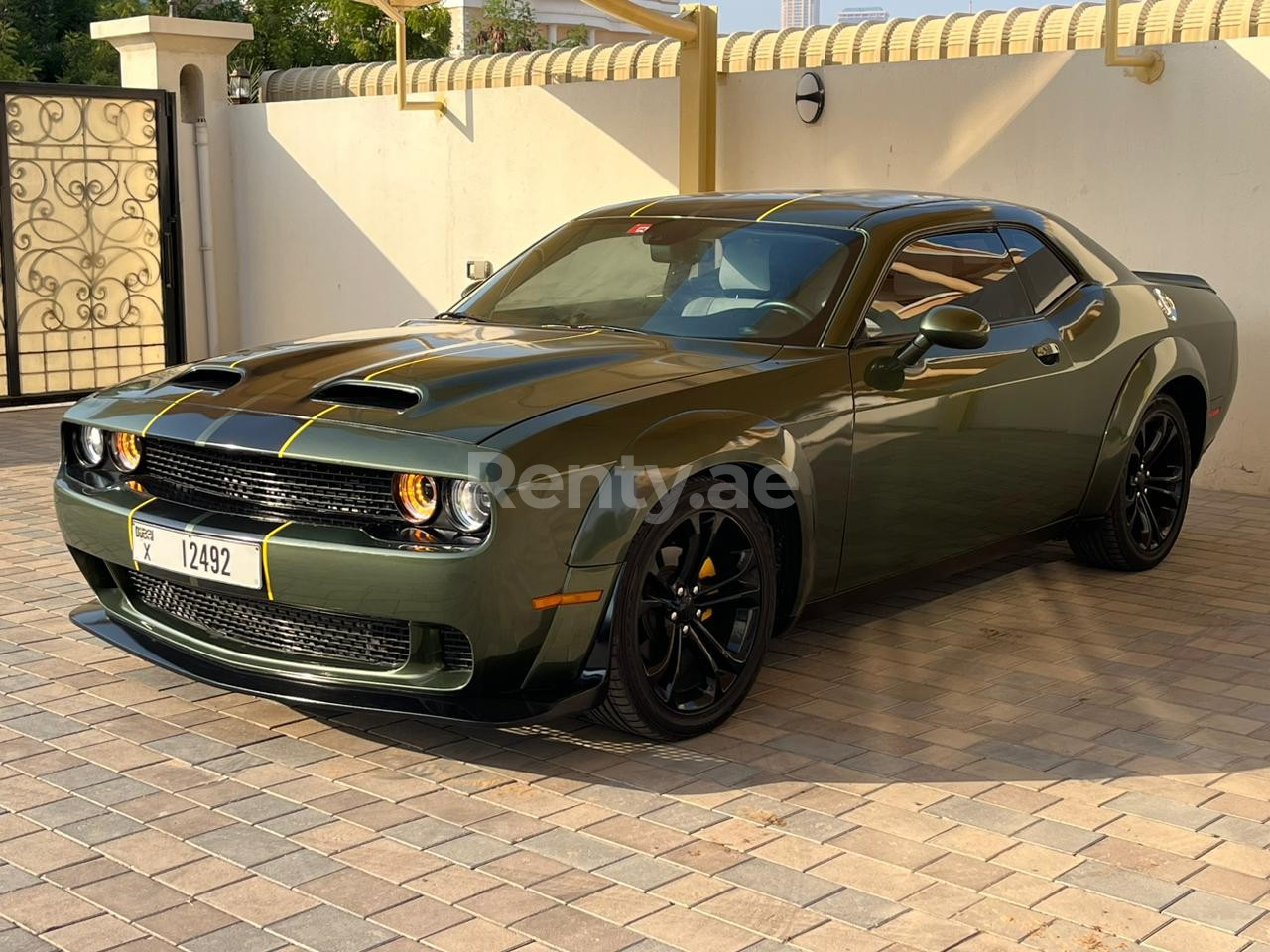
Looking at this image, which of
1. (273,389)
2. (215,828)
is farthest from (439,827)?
(273,389)

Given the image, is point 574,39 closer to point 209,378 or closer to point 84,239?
point 84,239

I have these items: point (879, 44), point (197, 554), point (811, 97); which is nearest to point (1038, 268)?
point (197, 554)

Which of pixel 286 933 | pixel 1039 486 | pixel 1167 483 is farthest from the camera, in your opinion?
pixel 1167 483

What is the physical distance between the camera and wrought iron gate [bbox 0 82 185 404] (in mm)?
11867

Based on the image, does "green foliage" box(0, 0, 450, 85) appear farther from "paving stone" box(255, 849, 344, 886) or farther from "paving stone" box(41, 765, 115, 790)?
"paving stone" box(255, 849, 344, 886)

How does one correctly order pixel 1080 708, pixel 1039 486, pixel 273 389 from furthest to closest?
1. pixel 1039 486
2. pixel 1080 708
3. pixel 273 389

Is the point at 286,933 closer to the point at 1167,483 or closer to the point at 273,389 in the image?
the point at 273,389

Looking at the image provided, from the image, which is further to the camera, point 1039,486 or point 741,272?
point 1039,486

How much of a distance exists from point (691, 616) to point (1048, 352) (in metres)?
2.04

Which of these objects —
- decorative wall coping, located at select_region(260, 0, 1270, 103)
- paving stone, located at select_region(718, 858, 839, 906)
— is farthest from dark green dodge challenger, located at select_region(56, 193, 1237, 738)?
decorative wall coping, located at select_region(260, 0, 1270, 103)

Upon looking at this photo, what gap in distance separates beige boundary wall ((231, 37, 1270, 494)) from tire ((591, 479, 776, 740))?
495 cm

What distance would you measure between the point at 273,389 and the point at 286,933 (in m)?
1.69

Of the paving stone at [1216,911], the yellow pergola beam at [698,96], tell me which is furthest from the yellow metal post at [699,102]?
the paving stone at [1216,911]

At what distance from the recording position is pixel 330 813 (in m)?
3.96
